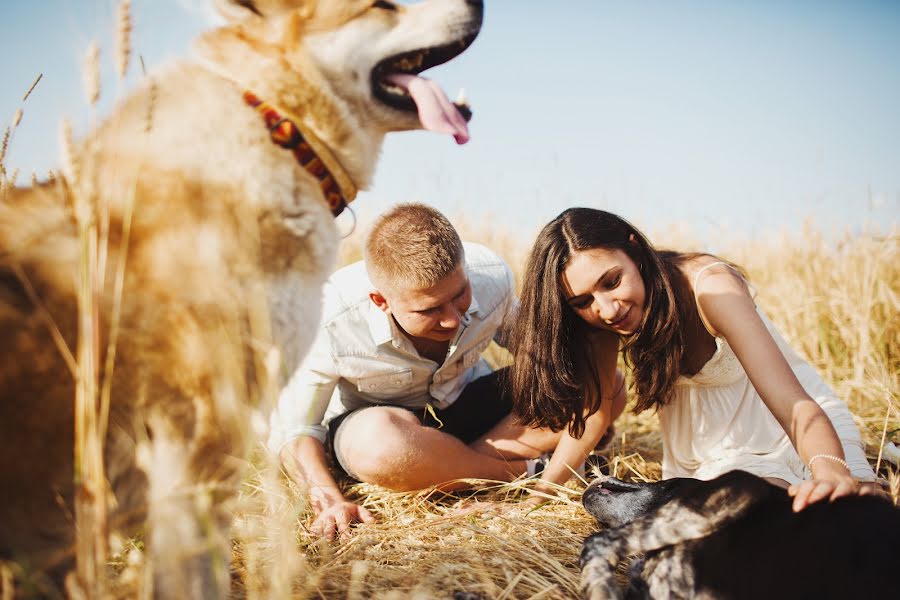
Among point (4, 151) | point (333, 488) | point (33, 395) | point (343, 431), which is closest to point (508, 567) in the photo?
point (333, 488)

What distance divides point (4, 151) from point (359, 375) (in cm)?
197

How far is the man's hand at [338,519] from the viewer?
9.02ft

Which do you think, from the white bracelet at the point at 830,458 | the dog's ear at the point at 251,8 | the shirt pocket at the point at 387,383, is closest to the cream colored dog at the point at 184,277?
the dog's ear at the point at 251,8

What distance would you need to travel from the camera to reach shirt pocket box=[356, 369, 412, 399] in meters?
3.46

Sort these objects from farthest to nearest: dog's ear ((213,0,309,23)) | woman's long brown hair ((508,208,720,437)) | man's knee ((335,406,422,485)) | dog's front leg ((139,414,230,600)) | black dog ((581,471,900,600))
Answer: man's knee ((335,406,422,485)) → woman's long brown hair ((508,208,720,437)) → dog's ear ((213,0,309,23)) → black dog ((581,471,900,600)) → dog's front leg ((139,414,230,600))

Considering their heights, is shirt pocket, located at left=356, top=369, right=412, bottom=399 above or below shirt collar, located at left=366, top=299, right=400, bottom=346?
below

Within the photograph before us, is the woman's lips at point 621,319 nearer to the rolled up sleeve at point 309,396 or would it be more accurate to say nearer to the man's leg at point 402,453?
the man's leg at point 402,453

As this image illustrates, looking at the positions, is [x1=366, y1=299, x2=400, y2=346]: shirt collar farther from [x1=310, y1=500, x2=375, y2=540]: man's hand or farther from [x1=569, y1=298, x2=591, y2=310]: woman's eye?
[x1=569, y1=298, x2=591, y2=310]: woman's eye

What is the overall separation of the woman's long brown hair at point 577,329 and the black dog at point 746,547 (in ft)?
2.33

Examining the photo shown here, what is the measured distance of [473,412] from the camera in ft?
12.8

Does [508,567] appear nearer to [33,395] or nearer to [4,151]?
[33,395]

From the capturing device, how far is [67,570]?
4.51ft

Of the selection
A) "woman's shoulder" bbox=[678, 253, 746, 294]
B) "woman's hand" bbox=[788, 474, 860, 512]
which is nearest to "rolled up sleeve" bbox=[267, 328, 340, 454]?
"woman's shoulder" bbox=[678, 253, 746, 294]

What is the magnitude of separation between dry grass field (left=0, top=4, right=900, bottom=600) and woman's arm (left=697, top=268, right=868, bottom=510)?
0.21 m
